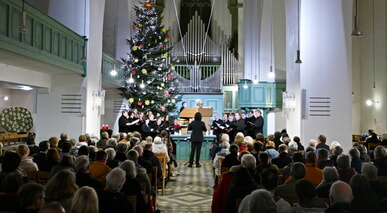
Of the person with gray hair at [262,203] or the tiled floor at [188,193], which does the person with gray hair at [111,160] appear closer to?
the tiled floor at [188,193]

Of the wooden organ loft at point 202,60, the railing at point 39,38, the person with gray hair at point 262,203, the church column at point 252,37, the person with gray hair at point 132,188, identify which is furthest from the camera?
the wooden organ loft at point 202,60

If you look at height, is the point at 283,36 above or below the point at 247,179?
above

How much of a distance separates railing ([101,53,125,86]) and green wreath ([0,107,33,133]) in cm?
Answer: 438

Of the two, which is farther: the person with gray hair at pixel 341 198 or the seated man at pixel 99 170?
the seated man at pixel 99 170

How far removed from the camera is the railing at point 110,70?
1405 cm

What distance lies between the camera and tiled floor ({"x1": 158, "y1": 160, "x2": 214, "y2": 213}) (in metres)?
6.78

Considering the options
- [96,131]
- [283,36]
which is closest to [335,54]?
[283,36]

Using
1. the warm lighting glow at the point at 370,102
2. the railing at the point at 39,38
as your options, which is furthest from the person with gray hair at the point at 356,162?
the warm lighting glow at the point at 370,102

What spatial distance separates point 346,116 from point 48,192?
912 centimetres

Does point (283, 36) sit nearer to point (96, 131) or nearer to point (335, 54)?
point (335, 54)

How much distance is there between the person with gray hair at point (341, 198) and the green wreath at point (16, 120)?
15.5 meters

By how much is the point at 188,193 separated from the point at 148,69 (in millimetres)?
9185

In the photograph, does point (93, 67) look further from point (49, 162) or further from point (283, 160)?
point (283, 160)

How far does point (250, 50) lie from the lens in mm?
18984
